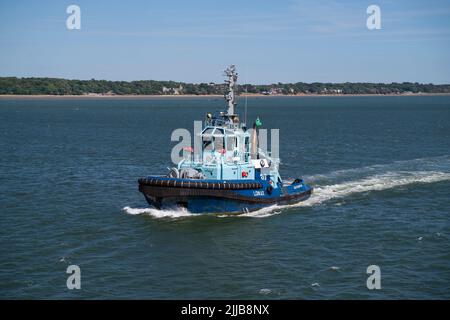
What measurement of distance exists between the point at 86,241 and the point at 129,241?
2.12 metres

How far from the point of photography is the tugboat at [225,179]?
112ft

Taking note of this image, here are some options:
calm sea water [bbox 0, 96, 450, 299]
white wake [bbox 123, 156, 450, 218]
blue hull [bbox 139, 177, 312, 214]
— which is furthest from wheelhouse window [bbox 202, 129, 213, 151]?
white wake [bbox 123, 156, 450, 218]

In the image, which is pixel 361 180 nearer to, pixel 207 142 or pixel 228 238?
pixel 207 142

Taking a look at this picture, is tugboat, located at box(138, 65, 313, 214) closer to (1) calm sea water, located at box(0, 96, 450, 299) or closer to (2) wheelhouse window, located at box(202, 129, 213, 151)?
(2) wheelhouse window, located at box(202, 129, 213, 151)

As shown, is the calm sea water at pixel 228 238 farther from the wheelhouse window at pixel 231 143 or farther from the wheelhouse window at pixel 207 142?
the wheelhouse window at pixel 231 143

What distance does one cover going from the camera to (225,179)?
35875 millimetres

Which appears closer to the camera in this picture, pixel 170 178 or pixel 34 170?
pixel 170 178

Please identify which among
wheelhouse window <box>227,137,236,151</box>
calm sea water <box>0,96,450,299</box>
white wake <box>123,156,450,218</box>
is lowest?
calm sea water <box>0,96,450,299</box>

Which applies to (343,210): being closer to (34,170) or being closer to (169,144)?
(34,170)

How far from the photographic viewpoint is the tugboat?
3425cm

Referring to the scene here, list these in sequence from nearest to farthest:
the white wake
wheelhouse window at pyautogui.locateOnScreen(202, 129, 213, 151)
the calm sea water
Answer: the calm sea water, the white wake, wheelhouse window at pyautogui.locateOnScreen(202, 129, 213, 151)

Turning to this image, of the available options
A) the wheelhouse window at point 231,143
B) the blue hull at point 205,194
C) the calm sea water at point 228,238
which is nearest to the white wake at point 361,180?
the calm sea water at point 228,238

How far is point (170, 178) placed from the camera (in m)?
34.3
